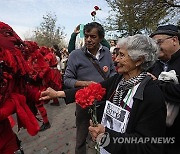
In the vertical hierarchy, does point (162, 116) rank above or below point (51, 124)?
above

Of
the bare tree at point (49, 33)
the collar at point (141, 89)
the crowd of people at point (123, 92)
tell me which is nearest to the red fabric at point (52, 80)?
the crowd of people at point (123, 92)

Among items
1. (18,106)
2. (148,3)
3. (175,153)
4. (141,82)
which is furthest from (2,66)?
A: (148,3)

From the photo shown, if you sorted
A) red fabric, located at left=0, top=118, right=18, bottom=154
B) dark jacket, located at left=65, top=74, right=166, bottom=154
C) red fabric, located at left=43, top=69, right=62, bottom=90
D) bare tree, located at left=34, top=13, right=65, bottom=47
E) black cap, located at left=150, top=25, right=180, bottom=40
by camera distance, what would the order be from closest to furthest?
dark jacket, located at left=65, top=74, right=166, bottom=154, red fabric, located at left=0, top=118, right=18, bottom=154, red fabric, located at left=43, top=69, right=62, bottom=90, black cap, located at left=150, top=25, right=180, bottom=40, bare tree, located at left=34, top=13, right=65, bottom=47

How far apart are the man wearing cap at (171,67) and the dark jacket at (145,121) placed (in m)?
0.24

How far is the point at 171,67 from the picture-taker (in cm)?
272

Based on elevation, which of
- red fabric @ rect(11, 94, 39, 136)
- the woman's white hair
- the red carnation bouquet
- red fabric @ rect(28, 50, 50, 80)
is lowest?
red fabric @ rect(11, 94, 39, 136)

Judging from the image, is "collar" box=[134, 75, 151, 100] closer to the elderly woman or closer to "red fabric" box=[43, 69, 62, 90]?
the elderly woman

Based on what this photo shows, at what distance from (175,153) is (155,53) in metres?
0.92

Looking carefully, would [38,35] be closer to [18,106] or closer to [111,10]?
[111,10]

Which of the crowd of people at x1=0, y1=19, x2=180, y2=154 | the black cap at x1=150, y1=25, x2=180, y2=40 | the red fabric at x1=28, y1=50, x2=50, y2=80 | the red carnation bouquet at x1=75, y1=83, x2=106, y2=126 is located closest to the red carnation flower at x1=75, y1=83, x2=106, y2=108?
the red carnation bouquet at x1=75, y1=83, x2=106, y2=126

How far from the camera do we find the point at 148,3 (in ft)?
63.8

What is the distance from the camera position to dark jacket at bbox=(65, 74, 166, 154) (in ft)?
6.64

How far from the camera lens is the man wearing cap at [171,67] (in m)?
2.31

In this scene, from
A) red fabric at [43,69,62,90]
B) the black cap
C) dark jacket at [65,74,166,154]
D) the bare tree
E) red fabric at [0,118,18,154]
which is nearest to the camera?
dark jacket at [65,74,166,154]
